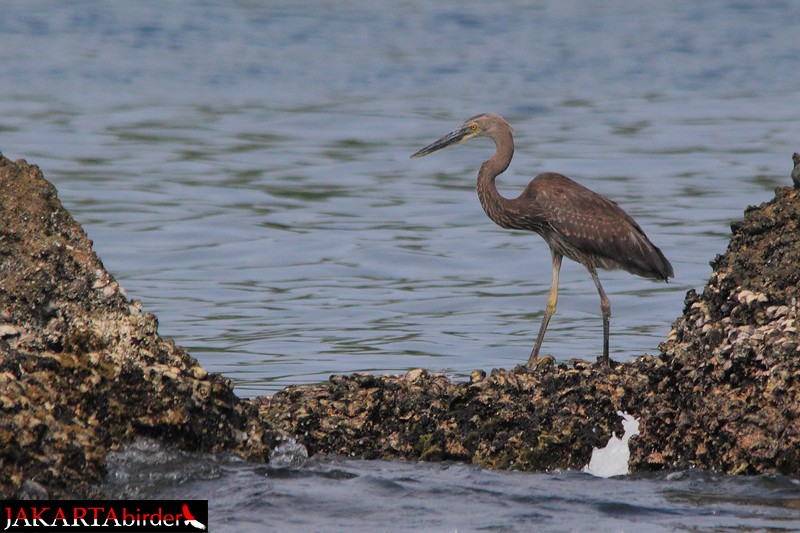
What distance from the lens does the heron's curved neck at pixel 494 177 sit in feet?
30.3

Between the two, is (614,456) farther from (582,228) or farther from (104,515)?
(582,228)

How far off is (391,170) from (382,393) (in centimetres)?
1074

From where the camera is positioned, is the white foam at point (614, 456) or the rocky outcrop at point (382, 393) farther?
the white foam at point (614, 456)

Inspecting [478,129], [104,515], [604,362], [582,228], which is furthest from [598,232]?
[104,515]

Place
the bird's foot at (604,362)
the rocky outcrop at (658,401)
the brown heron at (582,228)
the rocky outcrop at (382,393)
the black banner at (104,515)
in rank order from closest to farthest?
the black banner at (104,515), the rocky outcrop at (382,393), the rocky outcrop at (658,401), the bird's foot at (604,362), the brown heron at (582,228)

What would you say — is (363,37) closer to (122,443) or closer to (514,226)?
(514,226)

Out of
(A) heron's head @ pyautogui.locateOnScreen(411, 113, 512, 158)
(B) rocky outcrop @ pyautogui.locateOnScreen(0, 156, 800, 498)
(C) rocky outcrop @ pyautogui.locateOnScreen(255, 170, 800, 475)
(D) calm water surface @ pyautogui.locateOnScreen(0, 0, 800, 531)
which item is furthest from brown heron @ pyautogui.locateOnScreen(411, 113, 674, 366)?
(B) rocky outcrop @ pyautogui.locateOnScreen(0, 156, 800, 498)

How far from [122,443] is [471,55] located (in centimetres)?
1776

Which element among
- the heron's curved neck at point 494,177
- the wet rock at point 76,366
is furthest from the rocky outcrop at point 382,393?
the heron's curved neck at point 494,177

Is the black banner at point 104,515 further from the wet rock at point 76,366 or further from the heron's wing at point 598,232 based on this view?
the heron's wing at point 598,232

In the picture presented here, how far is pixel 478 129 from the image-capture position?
9.52m

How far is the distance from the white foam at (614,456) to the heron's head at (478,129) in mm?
3695

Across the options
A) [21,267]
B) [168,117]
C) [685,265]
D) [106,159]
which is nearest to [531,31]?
[168,117]

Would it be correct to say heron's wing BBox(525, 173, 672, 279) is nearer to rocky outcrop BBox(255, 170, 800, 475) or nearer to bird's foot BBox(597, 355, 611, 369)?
bird's foot BBox(597, 355, 611, 369)
